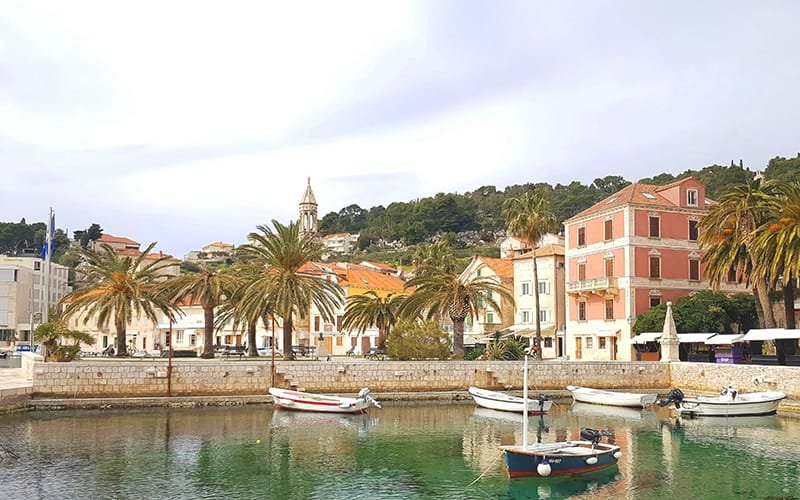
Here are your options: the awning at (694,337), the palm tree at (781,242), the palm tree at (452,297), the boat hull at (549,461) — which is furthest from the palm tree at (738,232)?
the boat hull at (549,461)

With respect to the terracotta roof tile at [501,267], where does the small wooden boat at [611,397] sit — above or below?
below

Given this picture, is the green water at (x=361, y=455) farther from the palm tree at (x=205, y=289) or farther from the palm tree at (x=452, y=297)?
the palm tree at (x=205, y=289)

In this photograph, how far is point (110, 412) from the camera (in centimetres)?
3909

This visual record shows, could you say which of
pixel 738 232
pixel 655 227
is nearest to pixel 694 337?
pixel 738 232

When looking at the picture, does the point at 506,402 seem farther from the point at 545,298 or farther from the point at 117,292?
the point at 545,298

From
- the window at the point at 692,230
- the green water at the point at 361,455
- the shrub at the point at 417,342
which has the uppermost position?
the window at the point at 692,230

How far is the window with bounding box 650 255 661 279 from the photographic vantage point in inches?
2261

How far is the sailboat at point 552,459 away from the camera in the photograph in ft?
80.2

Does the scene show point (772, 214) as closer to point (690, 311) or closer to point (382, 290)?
point (690, 311)

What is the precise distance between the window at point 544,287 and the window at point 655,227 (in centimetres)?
1408

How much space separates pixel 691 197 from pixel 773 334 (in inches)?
698

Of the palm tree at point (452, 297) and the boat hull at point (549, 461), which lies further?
the palm tree at point (452, 297)

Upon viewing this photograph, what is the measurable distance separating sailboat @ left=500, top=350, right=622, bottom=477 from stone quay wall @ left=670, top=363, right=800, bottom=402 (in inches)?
766

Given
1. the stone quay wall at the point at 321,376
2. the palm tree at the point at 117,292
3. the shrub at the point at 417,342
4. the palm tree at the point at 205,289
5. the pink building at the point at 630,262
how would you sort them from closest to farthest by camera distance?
1. the stone quay wall at the point at 321,376
2. the shrub at the point at 417,342
3. the palm tree at the point at 117,292
4. the palm tree at the point at 205,289
5. the pink building at the point at 630,262
